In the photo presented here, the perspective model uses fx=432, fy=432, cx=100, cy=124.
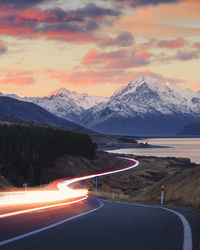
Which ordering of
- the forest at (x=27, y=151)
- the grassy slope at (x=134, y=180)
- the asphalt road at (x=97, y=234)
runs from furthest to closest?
the forest at (x=27, y=151) → the grassy slope at (x=134, y=180) → the asphalt road at (x=97, y=234)

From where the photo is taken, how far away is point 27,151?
334 ft

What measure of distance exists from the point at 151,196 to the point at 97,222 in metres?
23.7

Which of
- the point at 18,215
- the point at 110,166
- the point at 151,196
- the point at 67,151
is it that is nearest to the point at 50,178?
the point at 67,151

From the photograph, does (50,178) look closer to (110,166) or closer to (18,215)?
(110,166)

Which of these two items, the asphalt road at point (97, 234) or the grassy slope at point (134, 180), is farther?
the grassy slope at point (134, 180)

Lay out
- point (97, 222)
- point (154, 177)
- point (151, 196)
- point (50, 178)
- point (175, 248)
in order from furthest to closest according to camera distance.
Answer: point (154, 177) → point (50, 178) → point (151, 196) → point (97, 222) → point (175, 248)

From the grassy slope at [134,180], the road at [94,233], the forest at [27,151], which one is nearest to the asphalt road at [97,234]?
the road at [94,233]

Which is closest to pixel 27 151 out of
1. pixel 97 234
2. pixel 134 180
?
pixel 134 180

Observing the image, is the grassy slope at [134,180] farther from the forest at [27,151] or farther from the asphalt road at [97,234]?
the asphalt road at [97,234]

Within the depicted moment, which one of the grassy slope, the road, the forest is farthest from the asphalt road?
the forest

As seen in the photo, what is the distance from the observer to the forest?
9105 cm

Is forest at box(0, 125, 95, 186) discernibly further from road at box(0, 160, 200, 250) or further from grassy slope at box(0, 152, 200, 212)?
road at box(0, 160, 200, 250)

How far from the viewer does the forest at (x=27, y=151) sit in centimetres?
9105

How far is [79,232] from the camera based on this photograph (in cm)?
1109
